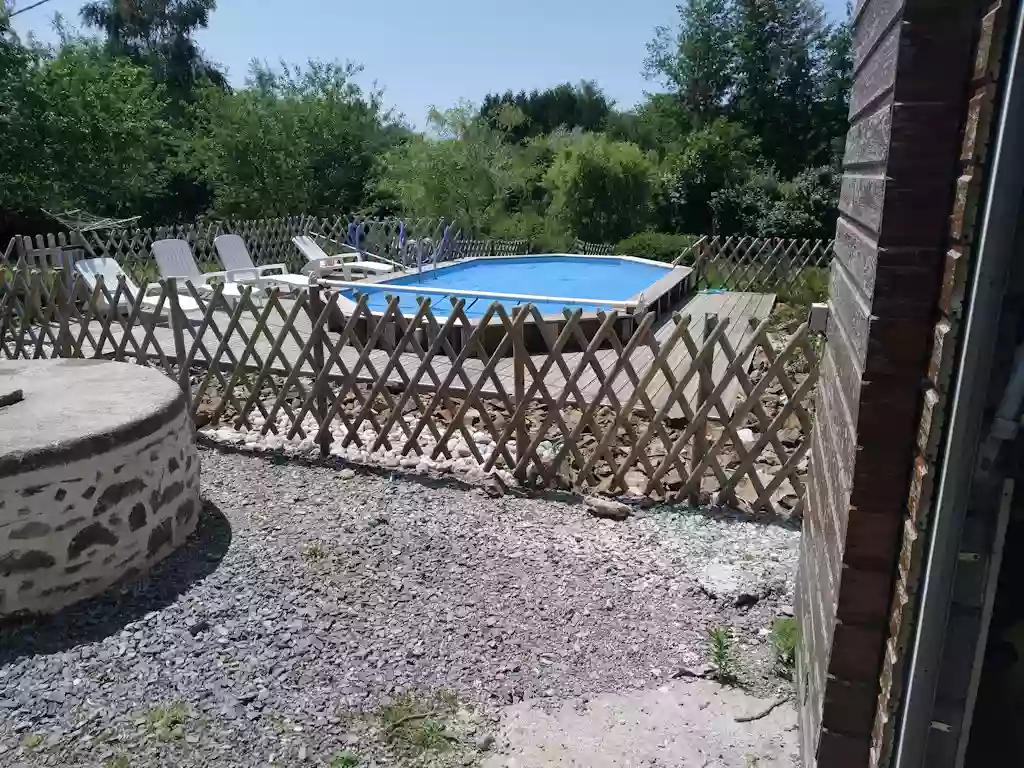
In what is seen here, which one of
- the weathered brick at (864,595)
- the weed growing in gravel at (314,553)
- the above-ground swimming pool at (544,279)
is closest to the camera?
the weathered brick at (864,595)

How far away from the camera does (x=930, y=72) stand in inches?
52.9

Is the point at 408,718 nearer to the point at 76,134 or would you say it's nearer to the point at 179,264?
the point at 179,264

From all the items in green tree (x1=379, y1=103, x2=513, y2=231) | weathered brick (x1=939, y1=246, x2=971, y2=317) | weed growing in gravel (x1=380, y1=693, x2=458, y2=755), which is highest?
green tree (x1=379, y1=103, x2=513, y2=231)

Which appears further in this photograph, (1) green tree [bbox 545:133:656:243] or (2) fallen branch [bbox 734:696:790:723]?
(1) green tree [bbox 545:133:656:243]

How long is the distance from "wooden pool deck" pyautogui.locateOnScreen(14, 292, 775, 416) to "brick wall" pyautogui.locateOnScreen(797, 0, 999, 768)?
7.03 feet

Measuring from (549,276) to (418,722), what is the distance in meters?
11.4

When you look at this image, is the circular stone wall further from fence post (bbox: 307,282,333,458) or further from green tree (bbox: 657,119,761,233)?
green tree (bbox: 657,119,761,233)

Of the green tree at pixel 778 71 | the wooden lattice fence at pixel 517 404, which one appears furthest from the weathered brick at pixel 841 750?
the green tree at pixel 778 71

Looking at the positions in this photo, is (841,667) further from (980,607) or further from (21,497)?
(21,497)

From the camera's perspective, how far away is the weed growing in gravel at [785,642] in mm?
2621

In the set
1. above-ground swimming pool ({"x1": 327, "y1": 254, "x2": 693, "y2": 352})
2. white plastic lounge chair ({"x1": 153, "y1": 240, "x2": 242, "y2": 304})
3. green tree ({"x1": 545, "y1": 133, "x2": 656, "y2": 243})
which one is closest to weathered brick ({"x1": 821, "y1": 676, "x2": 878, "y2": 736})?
above-ground swimming pool ({"x1": 327, "y1": 254, "x2": 693, "y2": 352})

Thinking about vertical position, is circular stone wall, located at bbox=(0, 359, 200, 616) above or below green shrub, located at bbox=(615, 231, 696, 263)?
below

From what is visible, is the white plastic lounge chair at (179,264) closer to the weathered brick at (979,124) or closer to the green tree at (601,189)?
the green tree at (601,189)

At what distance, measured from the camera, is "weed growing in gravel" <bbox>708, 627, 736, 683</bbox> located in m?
2.59
